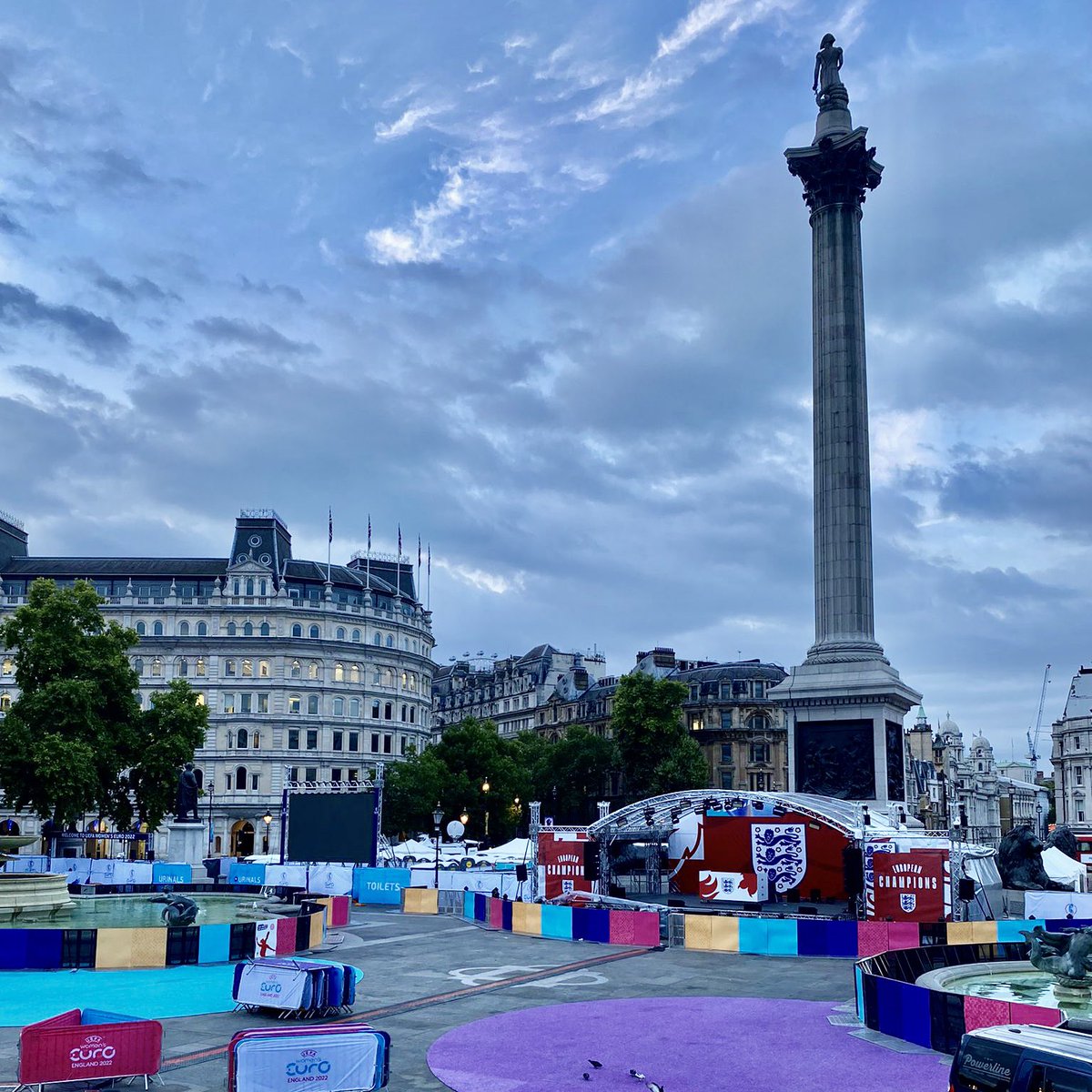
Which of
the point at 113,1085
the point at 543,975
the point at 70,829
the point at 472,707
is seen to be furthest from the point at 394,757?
the point at 113,1085

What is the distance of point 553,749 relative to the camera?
103812 mm

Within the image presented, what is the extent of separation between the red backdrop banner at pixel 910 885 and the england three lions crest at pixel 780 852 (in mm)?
9113

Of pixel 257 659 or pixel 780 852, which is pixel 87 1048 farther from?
pixel 257 659

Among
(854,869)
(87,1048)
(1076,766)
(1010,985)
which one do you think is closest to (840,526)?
(854,869)

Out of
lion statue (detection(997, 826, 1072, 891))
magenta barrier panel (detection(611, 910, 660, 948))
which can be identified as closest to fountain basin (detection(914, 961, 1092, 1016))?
magenta barrier panel (detection(611, 910, 660, 948))

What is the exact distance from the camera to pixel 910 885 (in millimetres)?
36438

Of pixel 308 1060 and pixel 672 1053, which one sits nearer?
pixel 308 1060

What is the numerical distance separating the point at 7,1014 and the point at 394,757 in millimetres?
81473

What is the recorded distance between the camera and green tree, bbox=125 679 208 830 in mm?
64375

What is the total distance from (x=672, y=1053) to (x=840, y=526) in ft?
119

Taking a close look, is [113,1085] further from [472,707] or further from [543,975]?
[472,707]

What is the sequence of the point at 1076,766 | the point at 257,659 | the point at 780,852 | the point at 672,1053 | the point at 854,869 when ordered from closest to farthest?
the point at 672,1053, the point at 854,869, the point at 780,852, the point at 257,659, the point at 1076,766

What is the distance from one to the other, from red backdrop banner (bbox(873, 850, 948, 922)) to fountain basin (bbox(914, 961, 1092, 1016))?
405 inches

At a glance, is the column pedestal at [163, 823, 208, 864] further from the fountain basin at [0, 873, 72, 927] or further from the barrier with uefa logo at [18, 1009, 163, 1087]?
the barrier with uefa logo at [18, 1009, 163, 1087]
